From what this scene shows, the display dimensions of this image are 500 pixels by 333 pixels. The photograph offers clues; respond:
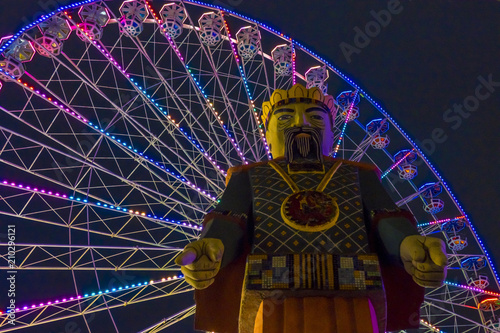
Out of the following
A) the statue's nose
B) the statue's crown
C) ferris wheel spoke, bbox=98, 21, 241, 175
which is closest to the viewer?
the statue's nose

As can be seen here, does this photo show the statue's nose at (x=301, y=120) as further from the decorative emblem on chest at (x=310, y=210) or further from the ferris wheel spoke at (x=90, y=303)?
the ferris wheel spoke at (x=90, y=303)

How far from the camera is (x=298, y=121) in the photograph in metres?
4.55

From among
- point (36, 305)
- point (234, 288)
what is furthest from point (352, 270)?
point (36, 305)

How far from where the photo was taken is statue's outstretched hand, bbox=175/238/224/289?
3.06 meters

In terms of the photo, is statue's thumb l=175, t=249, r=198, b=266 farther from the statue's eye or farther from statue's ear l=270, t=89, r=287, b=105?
statue's ear l=270, t=89, r=287, b=105

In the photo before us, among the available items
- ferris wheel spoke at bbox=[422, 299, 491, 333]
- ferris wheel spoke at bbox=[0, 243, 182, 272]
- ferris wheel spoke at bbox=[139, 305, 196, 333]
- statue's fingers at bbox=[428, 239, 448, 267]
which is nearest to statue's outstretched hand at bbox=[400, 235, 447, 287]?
statue's fingers at bbox=[428, 239, 448, 267]

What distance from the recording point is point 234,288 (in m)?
3.80

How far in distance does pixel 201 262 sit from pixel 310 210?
3.45 ft

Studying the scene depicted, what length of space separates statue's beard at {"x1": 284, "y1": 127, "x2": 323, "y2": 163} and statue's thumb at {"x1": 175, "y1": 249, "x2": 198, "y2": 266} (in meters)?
1.53

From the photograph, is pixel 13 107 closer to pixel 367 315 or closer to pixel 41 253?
pixel 41 253

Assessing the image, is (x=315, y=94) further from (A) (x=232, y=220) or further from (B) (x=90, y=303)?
(B) (x=90, y=303)

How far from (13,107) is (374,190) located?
1467 cm

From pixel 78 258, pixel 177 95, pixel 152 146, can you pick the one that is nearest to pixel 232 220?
pixel 177 95

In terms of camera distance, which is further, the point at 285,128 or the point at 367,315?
the point at 285,128
